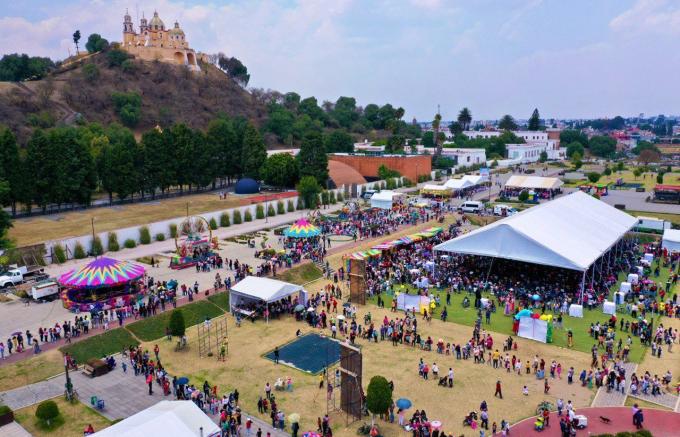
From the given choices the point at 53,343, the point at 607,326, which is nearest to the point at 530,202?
the point at 607,326

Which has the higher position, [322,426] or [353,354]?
[353,354]

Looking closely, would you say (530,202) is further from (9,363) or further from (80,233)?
(9,363)

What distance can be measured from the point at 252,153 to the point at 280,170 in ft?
16.1

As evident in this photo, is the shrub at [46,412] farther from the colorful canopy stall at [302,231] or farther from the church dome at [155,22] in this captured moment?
the church dome at [155,22]

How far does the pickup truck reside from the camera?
2948cm

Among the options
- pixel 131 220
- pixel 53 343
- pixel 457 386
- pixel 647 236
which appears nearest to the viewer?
pixel 457 386

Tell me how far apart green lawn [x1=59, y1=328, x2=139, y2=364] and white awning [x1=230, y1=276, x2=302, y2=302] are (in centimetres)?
552

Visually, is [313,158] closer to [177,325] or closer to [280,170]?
[280,170]

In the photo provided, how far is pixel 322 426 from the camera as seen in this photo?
16.2m

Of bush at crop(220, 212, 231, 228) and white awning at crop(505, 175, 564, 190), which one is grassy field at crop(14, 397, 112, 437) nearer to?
bush at crop(220, 212, 231, 228)

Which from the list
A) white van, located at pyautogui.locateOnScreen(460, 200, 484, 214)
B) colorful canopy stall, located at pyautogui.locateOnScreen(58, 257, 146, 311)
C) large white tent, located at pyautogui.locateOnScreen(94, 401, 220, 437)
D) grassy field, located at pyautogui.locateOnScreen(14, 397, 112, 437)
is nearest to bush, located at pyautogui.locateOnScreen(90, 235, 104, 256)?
colorful canopy stall, located at pyautogui.locateOnScreen(58, 257, 146, 311)

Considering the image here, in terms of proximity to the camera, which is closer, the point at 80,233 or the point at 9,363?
the point at 9,363

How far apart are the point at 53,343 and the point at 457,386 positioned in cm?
1729

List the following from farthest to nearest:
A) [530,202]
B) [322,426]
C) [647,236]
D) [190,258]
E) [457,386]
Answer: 1. [530,202]
2. [647,236]
3. [190,258]
4. [457,386]
5. [322,426]
